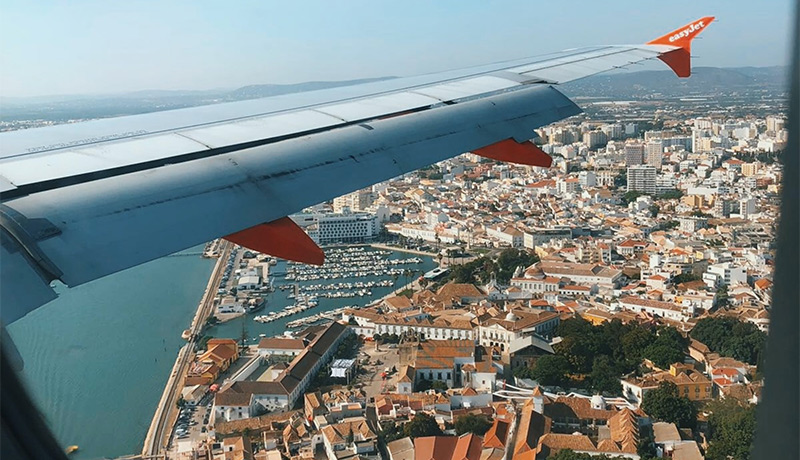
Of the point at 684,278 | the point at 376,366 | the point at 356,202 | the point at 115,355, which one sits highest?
the point at 356,202

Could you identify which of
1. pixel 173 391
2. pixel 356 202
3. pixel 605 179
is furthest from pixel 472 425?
pixel 605 179

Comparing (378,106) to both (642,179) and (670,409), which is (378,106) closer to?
(670,409)

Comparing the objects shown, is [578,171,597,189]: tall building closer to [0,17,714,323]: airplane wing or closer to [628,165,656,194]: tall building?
[628,165,656,194]: tall building

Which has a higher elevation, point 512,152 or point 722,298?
point 512,152

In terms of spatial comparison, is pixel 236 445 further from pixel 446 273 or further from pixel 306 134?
pixel 446 273

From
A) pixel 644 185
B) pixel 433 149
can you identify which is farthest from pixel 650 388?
pixel 644 185

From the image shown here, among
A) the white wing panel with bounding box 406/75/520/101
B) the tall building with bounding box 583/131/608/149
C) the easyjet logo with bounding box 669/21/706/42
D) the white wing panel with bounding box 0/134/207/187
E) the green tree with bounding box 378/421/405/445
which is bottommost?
the green tree with bounding box 378/421/405/445

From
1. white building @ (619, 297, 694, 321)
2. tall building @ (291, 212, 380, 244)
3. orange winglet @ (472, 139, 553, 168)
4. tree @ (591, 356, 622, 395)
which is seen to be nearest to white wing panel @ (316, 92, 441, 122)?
orange winglet @ (472, 139, 553, 168)
